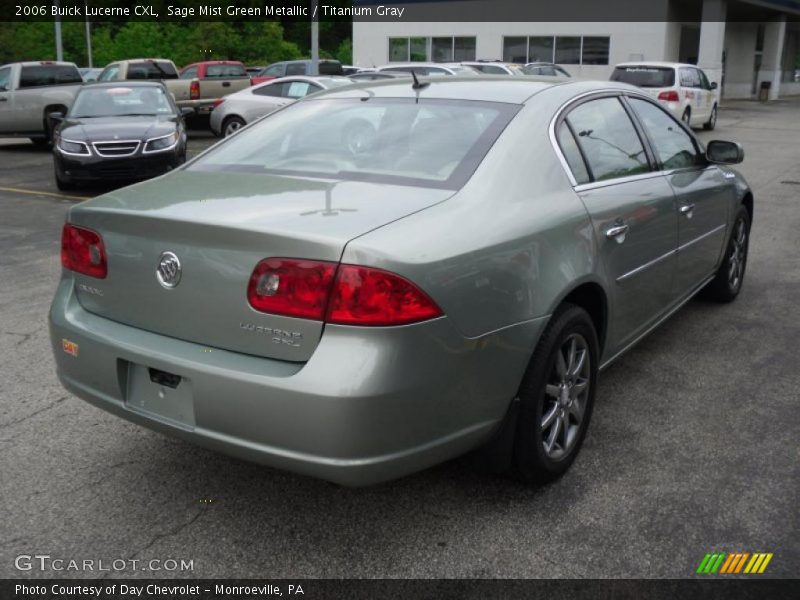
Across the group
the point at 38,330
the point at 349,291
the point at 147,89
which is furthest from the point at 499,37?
the point at 349,291

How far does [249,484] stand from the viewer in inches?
136

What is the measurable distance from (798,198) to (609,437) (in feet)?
28.2

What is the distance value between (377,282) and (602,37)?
34417mm

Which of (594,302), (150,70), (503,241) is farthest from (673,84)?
(503,241)

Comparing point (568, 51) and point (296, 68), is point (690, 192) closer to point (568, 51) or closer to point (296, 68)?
point (296, 68)

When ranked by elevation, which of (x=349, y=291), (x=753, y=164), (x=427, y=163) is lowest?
(x=753, y=164)

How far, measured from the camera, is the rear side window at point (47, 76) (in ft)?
58.5

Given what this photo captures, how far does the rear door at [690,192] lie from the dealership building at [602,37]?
3053 cm

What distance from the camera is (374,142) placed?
3.62 m

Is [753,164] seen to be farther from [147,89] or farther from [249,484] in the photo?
[249,484]

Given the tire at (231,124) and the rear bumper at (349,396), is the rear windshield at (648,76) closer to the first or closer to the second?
the tire at (231,124)

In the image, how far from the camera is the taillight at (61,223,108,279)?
316cm

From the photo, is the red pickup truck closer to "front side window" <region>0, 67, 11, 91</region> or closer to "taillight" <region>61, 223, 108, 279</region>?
"front side window" <region>0, 67, 11, 91</region>

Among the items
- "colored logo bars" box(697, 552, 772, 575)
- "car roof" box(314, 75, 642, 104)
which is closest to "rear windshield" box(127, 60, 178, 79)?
"car roof" box(314, 75, 642, 104)
